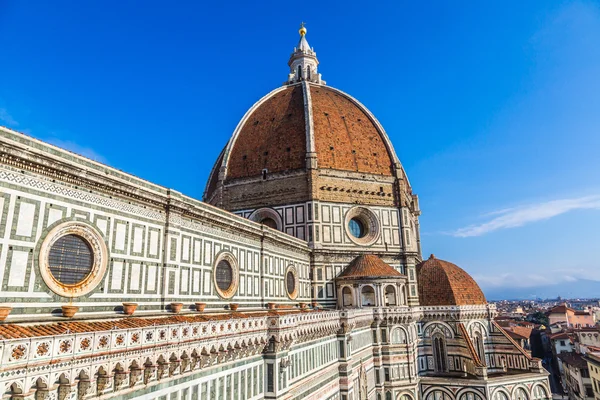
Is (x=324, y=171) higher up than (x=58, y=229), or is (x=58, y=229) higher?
(x=324, y=171)

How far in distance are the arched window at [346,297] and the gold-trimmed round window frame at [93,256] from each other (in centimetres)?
2452

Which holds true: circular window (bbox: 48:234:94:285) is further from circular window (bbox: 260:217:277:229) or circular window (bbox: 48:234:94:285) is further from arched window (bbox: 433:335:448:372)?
arched window (bbox: 433:335:448:372)

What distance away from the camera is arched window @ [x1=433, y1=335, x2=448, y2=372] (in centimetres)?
4075

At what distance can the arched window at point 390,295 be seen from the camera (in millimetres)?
35881

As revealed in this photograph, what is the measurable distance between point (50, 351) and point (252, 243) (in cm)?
1749

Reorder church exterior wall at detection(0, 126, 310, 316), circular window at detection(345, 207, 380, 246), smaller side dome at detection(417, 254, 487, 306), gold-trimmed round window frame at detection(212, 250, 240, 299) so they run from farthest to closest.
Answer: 1. smaller side dome at detection(417, 254, 487, 306)
2. circular window at detection(345, 207, 380, 246)
3. gold-trimmed round window frame at detection(212, 250, 240, 299)
4. church exterior wall at detection(0, 126, 310, 316)

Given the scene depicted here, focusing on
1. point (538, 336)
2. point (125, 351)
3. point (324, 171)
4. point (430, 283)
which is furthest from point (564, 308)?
point (125, 351)

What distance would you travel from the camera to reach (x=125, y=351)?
1079cm

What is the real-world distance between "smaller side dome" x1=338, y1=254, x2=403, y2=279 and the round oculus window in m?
14.7

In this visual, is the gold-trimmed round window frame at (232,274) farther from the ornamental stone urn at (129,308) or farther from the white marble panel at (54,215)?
the white marble panel at (54,215)

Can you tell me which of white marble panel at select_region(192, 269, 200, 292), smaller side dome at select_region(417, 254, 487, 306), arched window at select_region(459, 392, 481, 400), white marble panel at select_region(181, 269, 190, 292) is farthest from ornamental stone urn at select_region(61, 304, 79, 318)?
smaller side dome at select_region(417, 254, 487, 306)

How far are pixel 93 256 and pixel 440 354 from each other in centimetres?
3650

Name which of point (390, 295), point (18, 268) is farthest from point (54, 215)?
point (390, 295)

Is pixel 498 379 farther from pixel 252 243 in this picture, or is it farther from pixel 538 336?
pixel 538 336
